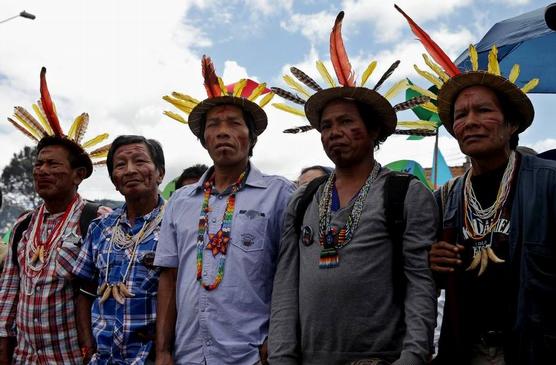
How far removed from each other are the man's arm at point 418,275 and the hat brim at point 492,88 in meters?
0.64

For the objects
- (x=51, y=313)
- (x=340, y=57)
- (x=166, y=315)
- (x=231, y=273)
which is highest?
(x=340, y=57)

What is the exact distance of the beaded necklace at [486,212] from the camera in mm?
2547

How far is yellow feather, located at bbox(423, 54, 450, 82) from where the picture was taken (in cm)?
288

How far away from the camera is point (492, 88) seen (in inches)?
107

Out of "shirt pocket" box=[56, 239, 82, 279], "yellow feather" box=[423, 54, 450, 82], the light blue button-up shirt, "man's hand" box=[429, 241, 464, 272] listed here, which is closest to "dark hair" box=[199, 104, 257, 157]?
the light blue button-up shirt

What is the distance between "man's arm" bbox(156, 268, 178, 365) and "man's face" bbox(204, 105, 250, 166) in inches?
27.8

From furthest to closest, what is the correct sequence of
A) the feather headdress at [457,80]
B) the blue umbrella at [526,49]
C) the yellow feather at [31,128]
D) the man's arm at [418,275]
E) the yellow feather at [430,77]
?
the blue umbrella at [526,49] → the yellow feather at [31,128] → the yellow feather at [430,77] → the feather headdress at [457,80] → the man's arm at [418,275]

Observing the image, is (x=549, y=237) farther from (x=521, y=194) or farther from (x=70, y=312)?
(x=70, y=312)

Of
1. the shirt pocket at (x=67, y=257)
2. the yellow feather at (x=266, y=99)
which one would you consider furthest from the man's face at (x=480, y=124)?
the shirt pocket at (x=67, y=257)

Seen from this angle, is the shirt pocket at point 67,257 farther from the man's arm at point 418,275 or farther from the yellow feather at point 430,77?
the yellow feather at point 430,77

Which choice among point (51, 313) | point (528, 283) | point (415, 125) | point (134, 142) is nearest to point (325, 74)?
point (415, 125)

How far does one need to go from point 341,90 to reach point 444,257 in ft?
3.29

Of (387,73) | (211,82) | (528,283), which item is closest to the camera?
(528,283)

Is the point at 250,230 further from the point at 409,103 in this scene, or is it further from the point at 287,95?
the point at 409,103
